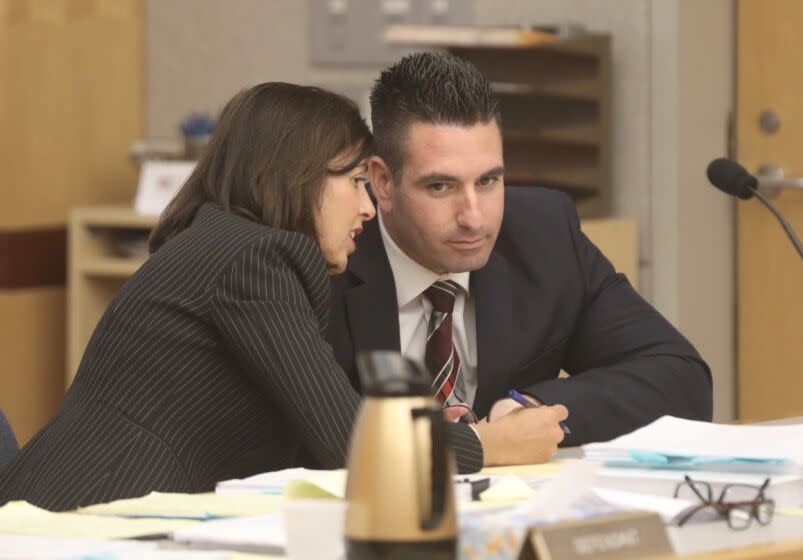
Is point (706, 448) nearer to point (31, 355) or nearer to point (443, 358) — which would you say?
point (443, 358)

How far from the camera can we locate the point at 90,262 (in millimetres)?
4203

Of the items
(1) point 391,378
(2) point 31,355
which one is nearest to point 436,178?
(1) point 391,378

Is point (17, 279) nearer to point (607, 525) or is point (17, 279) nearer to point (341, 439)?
point (341, 439)

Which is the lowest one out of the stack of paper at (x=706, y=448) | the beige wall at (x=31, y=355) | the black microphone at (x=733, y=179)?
the beige wall at (x=31, y=355)

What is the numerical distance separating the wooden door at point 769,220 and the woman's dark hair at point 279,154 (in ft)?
6.06

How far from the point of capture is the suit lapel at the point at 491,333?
2.27 m

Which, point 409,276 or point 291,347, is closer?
point 291,347

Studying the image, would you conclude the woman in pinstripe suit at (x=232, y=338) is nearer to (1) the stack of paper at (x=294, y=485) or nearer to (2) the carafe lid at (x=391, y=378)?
(1) the stack of paper at (x=294, y=485)

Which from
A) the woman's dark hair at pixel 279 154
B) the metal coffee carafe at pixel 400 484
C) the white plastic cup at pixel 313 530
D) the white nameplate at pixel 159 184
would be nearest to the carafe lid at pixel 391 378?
the metal coffee carafe at pixel 400 484

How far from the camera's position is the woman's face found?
1.98 m

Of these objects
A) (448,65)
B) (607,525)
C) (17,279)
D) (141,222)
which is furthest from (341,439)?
(17,279)

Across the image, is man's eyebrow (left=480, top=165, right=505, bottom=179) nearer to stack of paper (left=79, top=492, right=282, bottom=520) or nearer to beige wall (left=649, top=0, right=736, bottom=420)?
stack of paper (left=79, top=492, right=282, bottom=520)

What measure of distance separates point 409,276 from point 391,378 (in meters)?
1.21

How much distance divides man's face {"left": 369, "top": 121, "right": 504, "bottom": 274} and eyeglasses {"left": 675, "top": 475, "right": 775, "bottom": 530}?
33.2 inches
